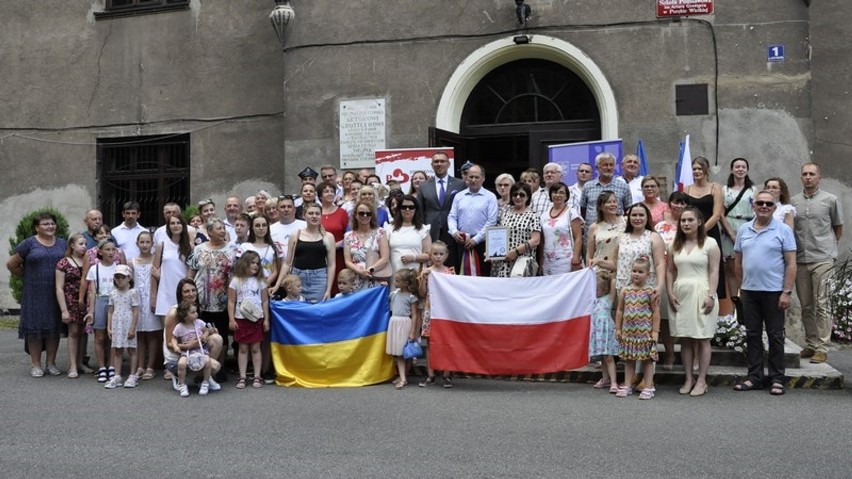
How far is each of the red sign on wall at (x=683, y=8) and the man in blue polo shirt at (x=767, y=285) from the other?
16.0 feet

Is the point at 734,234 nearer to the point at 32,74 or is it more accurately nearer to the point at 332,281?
the point at 332,281

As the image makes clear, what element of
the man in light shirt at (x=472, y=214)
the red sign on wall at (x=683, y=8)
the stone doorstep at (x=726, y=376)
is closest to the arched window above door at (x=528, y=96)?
the red sign on wall at (x=683, y=8)

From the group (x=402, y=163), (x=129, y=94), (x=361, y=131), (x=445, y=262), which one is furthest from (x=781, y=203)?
(x=129, y=94)

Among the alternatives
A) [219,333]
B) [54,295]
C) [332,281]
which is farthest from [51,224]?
[332,281]

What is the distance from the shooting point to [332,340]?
30.5 feet

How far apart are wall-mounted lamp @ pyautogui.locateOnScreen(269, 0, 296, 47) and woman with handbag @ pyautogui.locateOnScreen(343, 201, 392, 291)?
549 centimetres

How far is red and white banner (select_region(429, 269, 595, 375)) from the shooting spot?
873 centimetres

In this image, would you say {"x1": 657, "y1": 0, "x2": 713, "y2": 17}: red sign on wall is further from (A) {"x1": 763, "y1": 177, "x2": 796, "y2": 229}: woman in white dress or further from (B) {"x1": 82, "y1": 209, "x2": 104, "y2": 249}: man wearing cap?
(B) {"x1": 82, "y1": 209, "x2": 104, "y2": 249}: man wearing cap

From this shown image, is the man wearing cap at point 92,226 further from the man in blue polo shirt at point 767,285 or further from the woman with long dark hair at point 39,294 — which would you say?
the man in blue polo shirt at point 767,285

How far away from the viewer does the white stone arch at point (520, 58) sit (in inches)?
507

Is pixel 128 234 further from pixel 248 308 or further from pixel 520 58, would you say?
pixel 520 58

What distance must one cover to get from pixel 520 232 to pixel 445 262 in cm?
105

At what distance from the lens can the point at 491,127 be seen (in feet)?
46.2

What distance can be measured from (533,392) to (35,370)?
569 cm
